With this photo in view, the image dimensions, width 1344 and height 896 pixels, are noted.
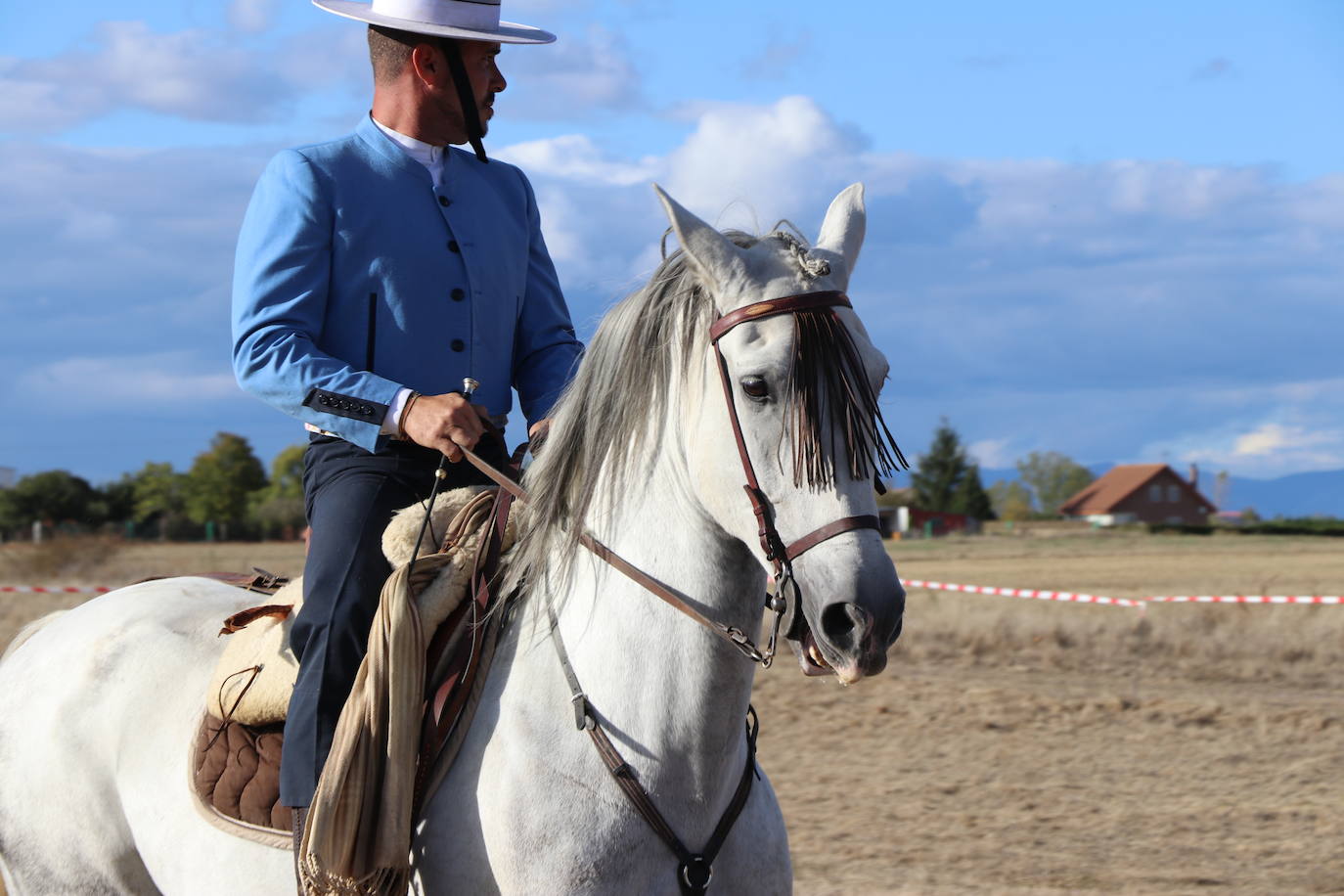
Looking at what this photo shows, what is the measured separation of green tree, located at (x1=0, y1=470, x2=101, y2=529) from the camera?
5484cm

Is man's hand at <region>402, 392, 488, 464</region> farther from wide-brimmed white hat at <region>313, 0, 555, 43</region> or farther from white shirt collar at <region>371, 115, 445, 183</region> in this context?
wide-brimmed white hat at <region>313, 0, 555, 43</region>

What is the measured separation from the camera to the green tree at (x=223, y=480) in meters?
76.5

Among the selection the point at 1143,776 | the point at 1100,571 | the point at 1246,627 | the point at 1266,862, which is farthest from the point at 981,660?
the point at 1100,571

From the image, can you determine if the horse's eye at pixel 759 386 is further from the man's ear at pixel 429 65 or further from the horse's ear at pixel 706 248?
the man's ear at pixel 429 65

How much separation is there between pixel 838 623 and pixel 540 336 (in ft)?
4.87

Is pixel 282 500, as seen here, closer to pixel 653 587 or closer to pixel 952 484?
pixel 952 484

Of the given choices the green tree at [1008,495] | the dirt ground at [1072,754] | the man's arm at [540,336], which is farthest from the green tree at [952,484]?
the man's arm at [540,336]

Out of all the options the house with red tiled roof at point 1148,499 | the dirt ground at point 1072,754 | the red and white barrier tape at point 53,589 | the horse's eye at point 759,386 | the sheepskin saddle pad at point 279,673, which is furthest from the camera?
the house with red tiled roof at point 1148,499

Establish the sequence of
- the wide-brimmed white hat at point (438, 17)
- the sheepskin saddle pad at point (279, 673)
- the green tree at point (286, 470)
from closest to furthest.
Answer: the sheepskin saddle pad at point (279, 673) → the wide-brimmed white hat at point (438, 17) → the green tree at point (286, 470)

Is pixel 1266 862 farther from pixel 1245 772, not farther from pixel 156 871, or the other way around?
pixel 156 871

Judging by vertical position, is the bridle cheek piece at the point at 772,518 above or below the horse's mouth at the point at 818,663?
above

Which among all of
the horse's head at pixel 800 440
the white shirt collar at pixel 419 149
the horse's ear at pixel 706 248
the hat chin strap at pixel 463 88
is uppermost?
the hat chin strap at pixel 463 88

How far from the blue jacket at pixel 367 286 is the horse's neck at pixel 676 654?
674 mm

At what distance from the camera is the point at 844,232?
2650 mm
